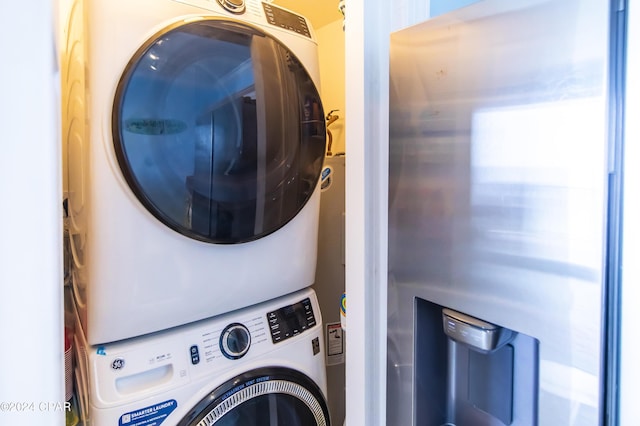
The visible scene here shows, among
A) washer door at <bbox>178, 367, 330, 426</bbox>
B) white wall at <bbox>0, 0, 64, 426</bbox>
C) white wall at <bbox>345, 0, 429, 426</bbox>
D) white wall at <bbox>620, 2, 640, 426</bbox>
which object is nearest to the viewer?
white wall at <bbox>0, 0, 64, 426</bbox>

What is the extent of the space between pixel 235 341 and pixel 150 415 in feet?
0.87

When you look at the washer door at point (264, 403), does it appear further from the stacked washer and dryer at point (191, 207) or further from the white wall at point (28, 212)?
the white wall at point (28, 212)

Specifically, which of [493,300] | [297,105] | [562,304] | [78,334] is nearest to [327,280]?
[297,105]

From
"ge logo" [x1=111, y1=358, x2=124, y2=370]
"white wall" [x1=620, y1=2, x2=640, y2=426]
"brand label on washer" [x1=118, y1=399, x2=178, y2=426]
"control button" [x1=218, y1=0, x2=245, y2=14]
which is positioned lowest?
"brand label on washer" [x1=118, y1=399, x2=178, y2=426]

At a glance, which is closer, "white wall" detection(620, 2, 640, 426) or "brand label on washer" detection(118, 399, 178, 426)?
"white wall" detection(620, 2, 640, 426)

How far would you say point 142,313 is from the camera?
0.93 m

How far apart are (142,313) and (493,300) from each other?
2.62 feet

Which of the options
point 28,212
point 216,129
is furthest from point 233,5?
point 28,212

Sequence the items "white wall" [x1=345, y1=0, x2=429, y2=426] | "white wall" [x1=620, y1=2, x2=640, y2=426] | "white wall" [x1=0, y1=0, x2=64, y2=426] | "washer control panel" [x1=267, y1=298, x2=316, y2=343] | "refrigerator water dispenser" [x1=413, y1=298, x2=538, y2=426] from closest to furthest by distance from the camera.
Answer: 1. "white wall" [x1=0, y1=0, x2=64, y2=426]
2. "white wall" [x1=620, y1=2, x2=640, y2=426]
3. "refrigerator water dispenser" [x1=413, y1=298, x2=538, y2=426]
4. "white wall" [x1=345, y1=0, x2=429, y2=426]
5. "washer control panel" [x1=267, y1=298, x2=316, y2=343]

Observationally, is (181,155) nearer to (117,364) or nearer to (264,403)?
(117,364)

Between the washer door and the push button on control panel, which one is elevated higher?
the push button on control panel

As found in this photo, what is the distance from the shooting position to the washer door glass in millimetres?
887

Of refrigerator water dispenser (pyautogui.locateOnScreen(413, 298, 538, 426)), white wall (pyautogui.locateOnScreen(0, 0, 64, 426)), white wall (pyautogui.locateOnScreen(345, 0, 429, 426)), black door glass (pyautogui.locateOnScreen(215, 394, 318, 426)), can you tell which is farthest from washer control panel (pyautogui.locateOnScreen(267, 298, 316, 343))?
white wall (pyautogui.locateOnScreen(0, 0, 64, 426))

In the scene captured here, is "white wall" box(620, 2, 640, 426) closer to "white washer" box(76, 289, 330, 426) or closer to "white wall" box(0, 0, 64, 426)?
"white wall" box(0, 0, 64, 426)
